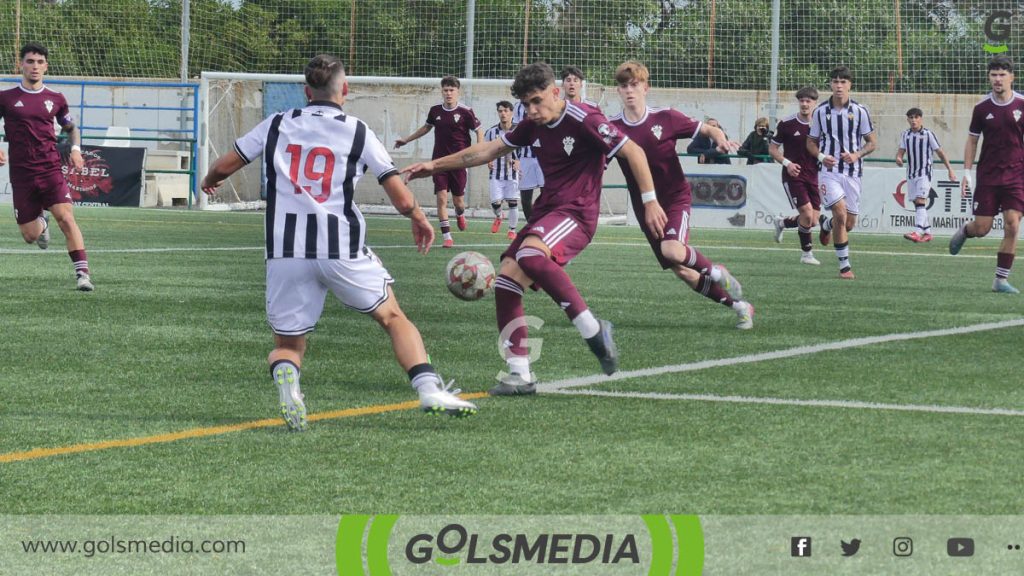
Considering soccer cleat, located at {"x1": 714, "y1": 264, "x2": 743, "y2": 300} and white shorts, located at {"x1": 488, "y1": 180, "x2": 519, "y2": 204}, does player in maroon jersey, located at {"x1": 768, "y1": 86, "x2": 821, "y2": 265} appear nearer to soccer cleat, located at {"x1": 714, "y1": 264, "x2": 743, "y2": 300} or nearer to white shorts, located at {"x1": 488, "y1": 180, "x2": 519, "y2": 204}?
white shorts, located at {"x1": 488, "y1": 180, "x2": 519, "y2": 204}

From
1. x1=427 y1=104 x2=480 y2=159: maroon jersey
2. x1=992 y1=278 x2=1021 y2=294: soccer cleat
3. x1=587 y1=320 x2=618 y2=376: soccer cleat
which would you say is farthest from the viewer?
x1=427 y1=104 x2=480 y2=159: maroon jersey

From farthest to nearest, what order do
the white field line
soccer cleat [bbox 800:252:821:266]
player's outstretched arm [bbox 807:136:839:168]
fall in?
soccer cleat [bbox 800:252:821:266]
player's outstretched arm [bbox 807:136:839:168]
the white field line

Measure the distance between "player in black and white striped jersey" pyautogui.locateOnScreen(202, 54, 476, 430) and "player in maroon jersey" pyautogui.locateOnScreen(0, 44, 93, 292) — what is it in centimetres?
747

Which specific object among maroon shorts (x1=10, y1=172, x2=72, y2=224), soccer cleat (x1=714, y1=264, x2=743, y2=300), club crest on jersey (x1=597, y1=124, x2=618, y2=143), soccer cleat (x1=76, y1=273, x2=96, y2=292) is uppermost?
club crest on jersey (x1=597, y1=124, x2=618, y2=143)

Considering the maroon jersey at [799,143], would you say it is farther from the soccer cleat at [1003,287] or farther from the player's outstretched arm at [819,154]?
the soccer cleat at [1003,287]

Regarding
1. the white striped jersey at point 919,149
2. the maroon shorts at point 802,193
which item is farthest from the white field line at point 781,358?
the white striped jersey at point 919,149

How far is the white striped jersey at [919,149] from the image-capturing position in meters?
26.0

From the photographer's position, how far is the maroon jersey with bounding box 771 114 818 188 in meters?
18.5

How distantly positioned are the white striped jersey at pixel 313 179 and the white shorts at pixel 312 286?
0.15 feet

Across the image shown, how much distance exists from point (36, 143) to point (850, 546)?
36.4ft

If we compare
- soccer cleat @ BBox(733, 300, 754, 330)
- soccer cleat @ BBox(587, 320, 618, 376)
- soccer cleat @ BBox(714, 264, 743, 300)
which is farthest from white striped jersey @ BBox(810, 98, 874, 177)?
soccer cleat @ BBox(587, 320, 618, 376)

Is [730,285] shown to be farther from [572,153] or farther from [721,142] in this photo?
[572,153]

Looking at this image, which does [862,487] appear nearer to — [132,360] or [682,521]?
Answer: [682,521]

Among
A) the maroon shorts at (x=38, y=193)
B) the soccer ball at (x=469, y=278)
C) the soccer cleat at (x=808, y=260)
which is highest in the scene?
the maroon shorts at (x=38, y=193)
